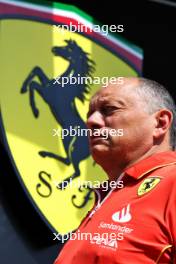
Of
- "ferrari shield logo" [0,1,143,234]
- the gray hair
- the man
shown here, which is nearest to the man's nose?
the man

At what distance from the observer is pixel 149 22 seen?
13.5ft

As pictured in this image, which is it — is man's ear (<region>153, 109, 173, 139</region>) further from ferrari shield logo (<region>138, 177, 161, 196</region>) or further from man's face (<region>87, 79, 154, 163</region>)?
ferrari shield logo (<region>138, 177, 161, 196</region>)

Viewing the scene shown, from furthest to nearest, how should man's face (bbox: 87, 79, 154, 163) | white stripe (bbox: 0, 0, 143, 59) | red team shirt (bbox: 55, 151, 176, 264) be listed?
white stripe (bbox: 0, 0, 143, 59), man's face (bbox: 87, 79, 154, 163), red team shirt (bbox: 55, 151, 176, 264)

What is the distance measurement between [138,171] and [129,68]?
2190mm

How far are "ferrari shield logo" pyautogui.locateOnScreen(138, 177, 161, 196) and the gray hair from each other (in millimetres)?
255

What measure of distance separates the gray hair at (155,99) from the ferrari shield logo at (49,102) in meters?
1.39

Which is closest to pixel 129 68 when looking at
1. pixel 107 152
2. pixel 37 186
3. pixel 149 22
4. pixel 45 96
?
pixel 149 22

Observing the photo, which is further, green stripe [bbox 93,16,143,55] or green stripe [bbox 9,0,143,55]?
green stripe [bbox 93,16,143,55]

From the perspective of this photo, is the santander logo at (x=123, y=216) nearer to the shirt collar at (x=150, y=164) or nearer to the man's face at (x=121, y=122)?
the shirt collar at (x=150, y=164)

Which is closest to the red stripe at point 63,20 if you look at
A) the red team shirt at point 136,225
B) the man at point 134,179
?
the man at point 134,179

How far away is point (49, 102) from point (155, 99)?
1.61 metres

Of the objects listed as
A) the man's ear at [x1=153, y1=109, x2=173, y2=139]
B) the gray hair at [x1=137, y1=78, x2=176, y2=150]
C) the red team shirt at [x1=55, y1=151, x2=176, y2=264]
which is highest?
the gray hair at [x1=137, y1=78, x2=176, y2=150]

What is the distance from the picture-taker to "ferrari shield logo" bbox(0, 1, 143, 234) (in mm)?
3285

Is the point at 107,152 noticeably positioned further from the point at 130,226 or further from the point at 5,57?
the point at 5,57
